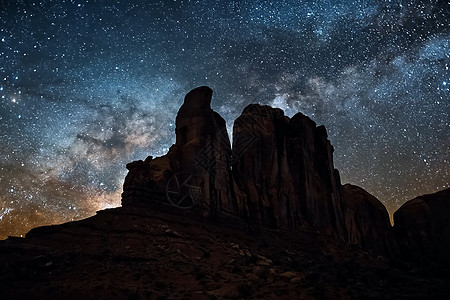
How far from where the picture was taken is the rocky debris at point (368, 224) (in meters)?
50.4

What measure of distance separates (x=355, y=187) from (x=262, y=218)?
3395 centimetres

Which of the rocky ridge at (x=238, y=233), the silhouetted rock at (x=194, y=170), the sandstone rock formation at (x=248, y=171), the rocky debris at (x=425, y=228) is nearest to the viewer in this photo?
the rocky ridge at (x=238, y=233)

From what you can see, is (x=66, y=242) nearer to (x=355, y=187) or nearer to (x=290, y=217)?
(x=290, y=217)

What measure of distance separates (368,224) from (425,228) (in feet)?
35.2

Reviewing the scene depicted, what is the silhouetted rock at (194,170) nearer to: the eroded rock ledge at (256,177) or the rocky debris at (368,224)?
the eroded rock ledge at (256,177)

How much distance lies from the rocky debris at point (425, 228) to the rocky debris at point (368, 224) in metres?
3.03

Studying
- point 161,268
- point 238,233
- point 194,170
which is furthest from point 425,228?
point 161,268

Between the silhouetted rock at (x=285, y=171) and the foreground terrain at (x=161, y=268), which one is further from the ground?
the silhouetted rock at (x=285, y=171)

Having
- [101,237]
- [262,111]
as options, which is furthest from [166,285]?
[262,111]

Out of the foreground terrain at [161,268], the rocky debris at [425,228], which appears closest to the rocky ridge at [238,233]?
the foreground terrain at [161,268]

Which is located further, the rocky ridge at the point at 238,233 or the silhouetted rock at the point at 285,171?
the silhouetted rock at the point at 285,171

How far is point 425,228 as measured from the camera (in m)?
54.3

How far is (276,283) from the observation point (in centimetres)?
1750

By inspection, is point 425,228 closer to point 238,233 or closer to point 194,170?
point 238,233
